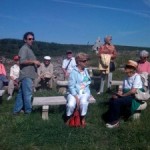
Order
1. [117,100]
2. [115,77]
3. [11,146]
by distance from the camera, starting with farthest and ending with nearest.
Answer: [115,77] → [117,100] → [11,146]

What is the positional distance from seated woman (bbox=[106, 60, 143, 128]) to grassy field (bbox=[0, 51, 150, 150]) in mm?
225

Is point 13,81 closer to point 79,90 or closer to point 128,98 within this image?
point 79,90

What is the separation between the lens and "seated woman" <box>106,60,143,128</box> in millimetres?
7455

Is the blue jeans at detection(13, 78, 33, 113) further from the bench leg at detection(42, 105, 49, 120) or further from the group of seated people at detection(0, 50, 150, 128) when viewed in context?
the group of seated people at detection(0, 50, 150, 128)

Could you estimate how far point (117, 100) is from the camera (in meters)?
7.52

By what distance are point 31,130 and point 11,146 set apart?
0.95 metres

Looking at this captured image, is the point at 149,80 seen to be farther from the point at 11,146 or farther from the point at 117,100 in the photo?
the point at 11,146

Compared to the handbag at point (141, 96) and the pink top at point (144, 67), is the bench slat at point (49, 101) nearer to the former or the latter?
the handbag at point (141, 96)

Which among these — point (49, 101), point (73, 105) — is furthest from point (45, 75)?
point (73, 105)

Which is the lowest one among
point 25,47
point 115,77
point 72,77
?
point 115,77

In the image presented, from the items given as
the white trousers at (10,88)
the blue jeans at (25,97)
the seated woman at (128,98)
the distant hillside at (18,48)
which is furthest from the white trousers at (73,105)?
the distant hillside at (18,48)

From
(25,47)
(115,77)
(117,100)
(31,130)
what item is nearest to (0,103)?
(25,47)

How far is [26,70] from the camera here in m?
8.15

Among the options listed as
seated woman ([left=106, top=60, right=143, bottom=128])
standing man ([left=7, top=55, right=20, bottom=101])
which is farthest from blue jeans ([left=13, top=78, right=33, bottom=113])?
standing man ([left=7, top=55, right=20, bottom=101])
